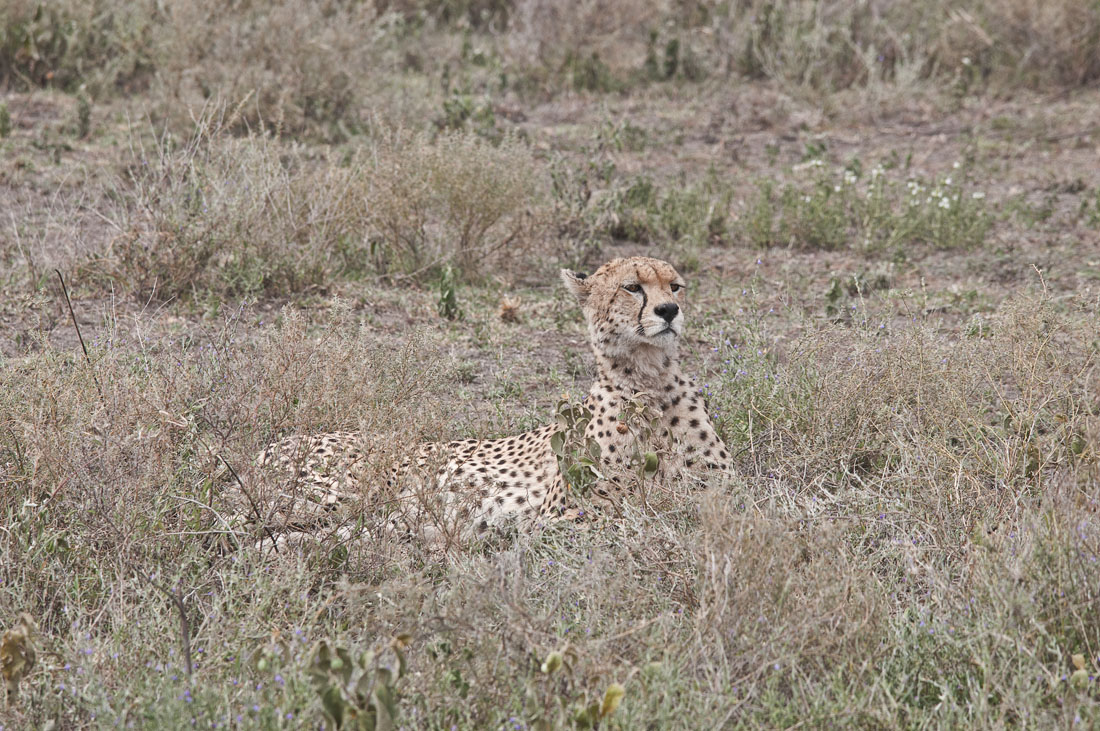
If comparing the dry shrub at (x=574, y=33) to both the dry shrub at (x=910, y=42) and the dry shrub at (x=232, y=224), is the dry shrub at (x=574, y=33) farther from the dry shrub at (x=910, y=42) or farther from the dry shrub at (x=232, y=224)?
the dry shrub at (x=232, y=224)

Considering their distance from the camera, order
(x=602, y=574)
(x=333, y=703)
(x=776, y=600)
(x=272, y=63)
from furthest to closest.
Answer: (x=272, y=63) → (x=602, y=574) → (x=776, y=600) → (x=333, y=703)

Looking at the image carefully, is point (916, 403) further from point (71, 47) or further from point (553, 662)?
point (71, 47)

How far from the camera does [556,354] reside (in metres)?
5.38

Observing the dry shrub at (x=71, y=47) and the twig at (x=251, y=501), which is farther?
the dry shrub at (x=71, y=47)

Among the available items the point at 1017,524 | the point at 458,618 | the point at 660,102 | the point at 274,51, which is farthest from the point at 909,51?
the point at 458,618

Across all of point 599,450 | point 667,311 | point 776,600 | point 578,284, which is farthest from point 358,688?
point 578,284

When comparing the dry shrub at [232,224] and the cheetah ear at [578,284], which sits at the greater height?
the cheetah ear at [578,284]

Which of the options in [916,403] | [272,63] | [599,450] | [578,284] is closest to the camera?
[599,450]

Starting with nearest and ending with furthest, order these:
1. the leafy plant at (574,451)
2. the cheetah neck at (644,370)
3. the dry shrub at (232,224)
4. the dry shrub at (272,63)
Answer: the leafy plant at (574,451) → the cheetah neck at (644,370) → the dry shrub at (232,224) → the dry shrub at (272,63)

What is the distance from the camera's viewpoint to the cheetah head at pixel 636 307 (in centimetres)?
376

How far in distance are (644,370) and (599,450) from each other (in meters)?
0.40

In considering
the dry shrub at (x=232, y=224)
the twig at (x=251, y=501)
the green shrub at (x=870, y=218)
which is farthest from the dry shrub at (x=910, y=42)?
the twig at (x=251, y=501)

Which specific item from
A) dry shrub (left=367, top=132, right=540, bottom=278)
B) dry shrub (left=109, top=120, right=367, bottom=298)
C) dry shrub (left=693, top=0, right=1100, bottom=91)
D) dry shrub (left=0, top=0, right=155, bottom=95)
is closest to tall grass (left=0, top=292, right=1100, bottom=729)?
dry shrub (left=109, top=120, right=367, bottom=298)

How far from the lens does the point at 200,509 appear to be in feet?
11.2
